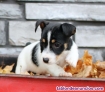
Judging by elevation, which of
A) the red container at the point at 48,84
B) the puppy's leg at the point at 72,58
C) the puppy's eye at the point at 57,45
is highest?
the puppy's eye at the point at 57,45

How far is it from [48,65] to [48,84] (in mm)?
390

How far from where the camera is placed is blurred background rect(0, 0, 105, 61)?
3332 mm

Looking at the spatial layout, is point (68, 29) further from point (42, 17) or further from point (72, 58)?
point (42, 17)

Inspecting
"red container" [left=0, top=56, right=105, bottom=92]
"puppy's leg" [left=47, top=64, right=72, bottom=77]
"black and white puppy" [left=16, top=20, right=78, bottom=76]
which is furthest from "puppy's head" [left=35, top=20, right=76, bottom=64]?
"red container" [left=0, top=56, right=105, bottom=92]

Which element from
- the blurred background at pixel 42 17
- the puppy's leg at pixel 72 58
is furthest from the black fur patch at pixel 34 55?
the blurred background at pixel 42 17

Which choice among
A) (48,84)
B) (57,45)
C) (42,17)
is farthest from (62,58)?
(42,17)

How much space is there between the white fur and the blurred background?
0.68m

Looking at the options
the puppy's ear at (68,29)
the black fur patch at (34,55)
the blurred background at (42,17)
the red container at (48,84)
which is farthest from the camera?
the blurred background at (42,17)

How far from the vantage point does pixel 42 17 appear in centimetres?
336

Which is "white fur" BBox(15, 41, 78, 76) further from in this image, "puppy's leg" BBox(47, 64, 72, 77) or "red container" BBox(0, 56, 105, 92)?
"red container" BBox(0, 56, 105, 92)

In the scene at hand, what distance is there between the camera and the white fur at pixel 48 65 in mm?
2375

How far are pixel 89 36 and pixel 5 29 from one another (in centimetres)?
84

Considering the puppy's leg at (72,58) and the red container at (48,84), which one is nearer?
the red container at (48,84)

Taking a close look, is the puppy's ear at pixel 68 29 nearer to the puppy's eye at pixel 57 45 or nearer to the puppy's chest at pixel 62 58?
the puppy's eye at pixel 57 45
